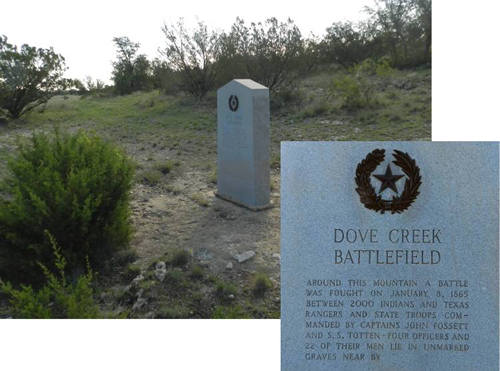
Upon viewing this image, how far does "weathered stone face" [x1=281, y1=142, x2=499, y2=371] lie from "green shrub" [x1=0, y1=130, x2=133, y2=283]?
7.09 ft

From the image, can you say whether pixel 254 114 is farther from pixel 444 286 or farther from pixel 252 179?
pixel 444 286

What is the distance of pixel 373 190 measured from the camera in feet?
9.23

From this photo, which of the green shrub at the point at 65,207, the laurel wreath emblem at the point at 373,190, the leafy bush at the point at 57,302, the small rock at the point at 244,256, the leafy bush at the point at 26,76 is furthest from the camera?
the leafy bush at the point at 26,76

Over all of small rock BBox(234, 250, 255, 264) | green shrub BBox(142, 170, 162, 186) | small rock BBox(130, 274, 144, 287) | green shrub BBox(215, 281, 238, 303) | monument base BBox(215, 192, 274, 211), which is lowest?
green shrub BBox(215, 281, 238, 303)

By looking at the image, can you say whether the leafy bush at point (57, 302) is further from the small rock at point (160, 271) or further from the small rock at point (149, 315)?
A: the small rock at point (160, 271)

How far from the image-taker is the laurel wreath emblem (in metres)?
2.81

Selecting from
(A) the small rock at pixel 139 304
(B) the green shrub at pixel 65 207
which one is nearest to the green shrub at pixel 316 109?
(B) the green shrub at pixel 65 207

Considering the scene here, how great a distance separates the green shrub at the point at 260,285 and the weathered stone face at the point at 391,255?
61.2 inches

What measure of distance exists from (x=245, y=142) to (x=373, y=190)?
321 centimetres

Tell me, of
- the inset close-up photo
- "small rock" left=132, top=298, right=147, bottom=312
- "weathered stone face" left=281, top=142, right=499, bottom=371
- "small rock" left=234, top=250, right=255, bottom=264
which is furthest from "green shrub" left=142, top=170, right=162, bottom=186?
"weathered stone face" left=281, top=142, right=499, bottom=371

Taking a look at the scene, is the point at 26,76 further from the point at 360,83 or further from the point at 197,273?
the point at 360,83

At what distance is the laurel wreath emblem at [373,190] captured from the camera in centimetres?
281

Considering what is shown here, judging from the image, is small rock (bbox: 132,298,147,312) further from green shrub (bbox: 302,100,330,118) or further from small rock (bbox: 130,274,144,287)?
green shrub (bbox: 302,100,330,118)

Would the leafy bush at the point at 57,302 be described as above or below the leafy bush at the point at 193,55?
below
